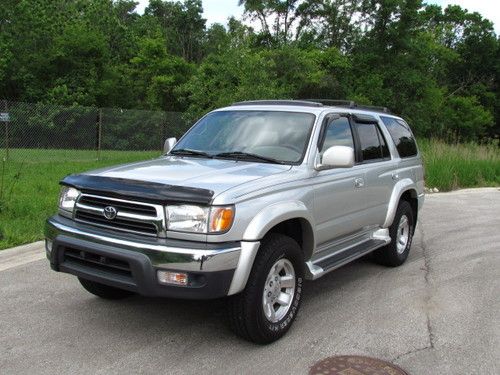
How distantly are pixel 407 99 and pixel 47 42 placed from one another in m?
23.4

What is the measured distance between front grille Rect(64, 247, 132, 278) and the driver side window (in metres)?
2.08

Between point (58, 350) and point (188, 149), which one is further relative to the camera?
point (188, 149)

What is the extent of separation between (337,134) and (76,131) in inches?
617

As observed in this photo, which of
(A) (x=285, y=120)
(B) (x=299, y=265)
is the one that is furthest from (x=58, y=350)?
(A) (x=285, y=120)

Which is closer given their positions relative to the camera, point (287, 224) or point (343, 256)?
point (287, 224)

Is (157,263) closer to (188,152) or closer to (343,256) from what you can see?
(188,152)

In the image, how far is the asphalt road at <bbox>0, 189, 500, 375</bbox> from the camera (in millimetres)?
3961

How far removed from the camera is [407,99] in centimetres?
3459

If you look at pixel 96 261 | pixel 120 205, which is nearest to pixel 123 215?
pixel 120 205

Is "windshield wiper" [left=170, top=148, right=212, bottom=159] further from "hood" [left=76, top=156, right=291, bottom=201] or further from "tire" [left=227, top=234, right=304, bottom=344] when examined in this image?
"tire" [left=227, top=234, right=304, bottom=344]

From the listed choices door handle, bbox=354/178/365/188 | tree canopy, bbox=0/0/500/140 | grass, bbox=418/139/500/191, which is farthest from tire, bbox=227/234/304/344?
tree canopy, bbox=0/0/500/140

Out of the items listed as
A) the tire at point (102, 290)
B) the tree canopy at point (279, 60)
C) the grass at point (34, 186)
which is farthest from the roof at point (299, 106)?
the tree canopy at point (279, 60)

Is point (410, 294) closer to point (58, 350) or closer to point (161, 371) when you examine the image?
point (161, 371)

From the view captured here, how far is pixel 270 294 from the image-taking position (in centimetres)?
428
